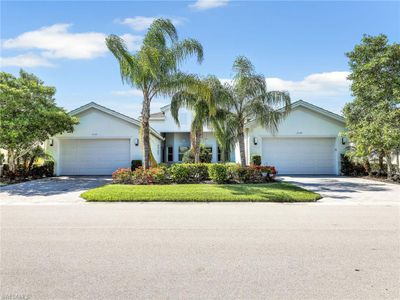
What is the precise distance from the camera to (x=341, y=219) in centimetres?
781

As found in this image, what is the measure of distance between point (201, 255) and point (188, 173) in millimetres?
10585

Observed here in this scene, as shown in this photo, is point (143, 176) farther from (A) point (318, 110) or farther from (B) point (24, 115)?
(A) point (318, 110)

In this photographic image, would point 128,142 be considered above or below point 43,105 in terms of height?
below

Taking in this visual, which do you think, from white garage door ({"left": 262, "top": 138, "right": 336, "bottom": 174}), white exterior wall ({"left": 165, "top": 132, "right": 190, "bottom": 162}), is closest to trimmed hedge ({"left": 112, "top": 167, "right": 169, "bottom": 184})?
white garage door ({"left": 262, "top": 138, "right": 336, "bottom": 174})

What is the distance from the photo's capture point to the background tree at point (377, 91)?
15.3 metres

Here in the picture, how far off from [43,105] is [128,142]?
537 cm

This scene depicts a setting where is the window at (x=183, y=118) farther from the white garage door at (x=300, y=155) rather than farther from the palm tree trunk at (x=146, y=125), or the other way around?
the palm tree trunk at (x=146, y=125)

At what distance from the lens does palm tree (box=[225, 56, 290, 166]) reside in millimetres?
15766

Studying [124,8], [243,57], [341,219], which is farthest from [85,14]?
[341,219]

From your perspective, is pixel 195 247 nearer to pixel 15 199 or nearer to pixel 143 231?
pixel 143 231

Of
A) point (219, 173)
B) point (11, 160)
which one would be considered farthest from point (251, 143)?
point (11, 160)

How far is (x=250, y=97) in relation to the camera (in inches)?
633

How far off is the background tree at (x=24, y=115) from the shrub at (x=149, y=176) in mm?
5607

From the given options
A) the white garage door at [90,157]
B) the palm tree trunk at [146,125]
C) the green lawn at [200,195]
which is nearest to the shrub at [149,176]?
the palm tree trunk at [146,125]
